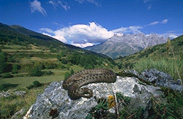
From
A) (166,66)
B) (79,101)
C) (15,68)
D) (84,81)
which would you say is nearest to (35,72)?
(15,68)

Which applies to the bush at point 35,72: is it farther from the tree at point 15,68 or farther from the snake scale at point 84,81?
the snake scale at point 84,81

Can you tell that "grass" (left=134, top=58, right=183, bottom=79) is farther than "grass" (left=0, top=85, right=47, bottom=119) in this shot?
No

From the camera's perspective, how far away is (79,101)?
208 inches

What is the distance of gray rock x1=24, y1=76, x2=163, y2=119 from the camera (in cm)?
487

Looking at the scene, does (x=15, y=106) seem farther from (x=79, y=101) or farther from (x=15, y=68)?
(x=15, y=68)

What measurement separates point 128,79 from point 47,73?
5017 inches

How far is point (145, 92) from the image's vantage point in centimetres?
550

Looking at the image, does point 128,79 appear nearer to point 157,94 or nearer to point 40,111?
point 157,94

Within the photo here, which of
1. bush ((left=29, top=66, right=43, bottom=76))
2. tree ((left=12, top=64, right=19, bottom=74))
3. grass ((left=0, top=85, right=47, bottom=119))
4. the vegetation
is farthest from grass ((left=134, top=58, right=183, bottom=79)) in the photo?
tree ((left=12, top=64, right=19, bottom=74))

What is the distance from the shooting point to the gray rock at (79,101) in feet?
16.0

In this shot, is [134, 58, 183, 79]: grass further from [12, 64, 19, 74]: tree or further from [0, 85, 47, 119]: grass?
[12, 64, 19, 74]: tree

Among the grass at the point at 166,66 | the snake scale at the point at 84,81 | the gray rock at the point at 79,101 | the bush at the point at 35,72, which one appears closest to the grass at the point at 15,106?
the gray rock at the point at 79,101

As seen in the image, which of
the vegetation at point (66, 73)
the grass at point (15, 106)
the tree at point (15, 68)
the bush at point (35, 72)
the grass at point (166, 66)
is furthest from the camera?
the tree at point (15, 68)

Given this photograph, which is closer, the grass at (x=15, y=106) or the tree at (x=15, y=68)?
the grass at (x=15, y=106)
